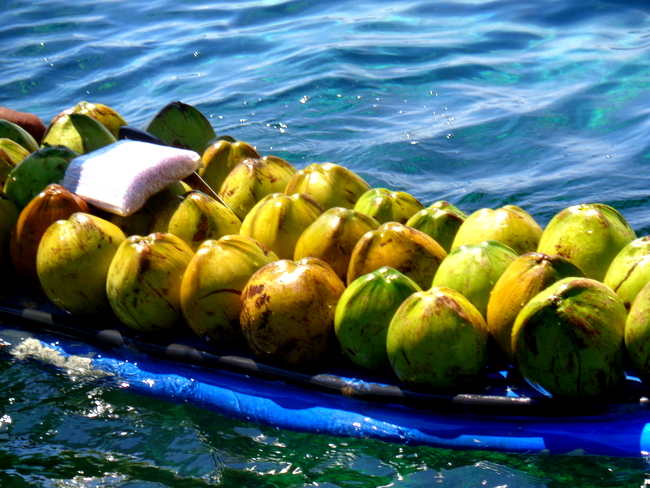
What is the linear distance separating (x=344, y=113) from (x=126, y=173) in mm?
3773

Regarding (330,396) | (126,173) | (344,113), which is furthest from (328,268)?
(344,113)

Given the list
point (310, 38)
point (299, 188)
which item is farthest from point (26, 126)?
point (310, 38)

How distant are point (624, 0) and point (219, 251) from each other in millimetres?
7192

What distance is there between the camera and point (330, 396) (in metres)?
1.94

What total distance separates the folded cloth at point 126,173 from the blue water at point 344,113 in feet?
1.92

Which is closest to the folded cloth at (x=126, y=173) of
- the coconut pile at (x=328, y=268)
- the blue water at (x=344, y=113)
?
the coconut pile at (x=328, y=268)

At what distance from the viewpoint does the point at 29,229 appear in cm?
248

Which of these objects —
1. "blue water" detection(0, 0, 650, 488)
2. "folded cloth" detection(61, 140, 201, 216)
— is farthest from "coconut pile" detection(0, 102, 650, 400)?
"blue water" detection(0, 0, 650, 488)

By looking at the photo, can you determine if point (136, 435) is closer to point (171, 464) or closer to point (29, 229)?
point (171, 464)

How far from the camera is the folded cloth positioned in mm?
2457

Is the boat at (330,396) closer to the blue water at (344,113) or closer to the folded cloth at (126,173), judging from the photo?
the blue water at (344,113)

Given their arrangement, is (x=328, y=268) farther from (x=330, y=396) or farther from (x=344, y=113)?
(x=344, y=113)

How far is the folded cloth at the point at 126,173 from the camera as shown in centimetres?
246

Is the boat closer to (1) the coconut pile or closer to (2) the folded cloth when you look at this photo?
(1) the coconut pile
